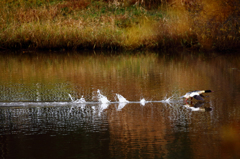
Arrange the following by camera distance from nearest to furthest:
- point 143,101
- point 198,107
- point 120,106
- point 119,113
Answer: point 119,113
point 198,107
point 120,106
point 143,101

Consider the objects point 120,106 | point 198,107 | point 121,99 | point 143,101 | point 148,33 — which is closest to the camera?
point 198,107

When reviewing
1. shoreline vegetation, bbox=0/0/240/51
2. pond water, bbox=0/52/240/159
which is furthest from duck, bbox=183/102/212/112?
shoreline vegetation, bbox=0/0/240/51

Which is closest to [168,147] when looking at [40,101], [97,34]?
[40,101]

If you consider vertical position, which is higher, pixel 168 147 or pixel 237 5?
pixel 237 5

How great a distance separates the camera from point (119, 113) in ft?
25.8

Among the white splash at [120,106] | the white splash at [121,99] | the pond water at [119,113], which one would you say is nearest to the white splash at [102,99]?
the pond water at [119,113]

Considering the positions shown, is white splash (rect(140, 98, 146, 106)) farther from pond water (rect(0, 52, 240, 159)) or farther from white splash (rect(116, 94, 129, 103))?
white splash (rect(116, 94, 129, 103))

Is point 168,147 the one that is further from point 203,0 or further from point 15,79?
point 203,0

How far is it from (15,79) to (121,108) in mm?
5477

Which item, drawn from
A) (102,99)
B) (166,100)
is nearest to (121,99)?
(102,99)

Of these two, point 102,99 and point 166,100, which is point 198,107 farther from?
point 102,99

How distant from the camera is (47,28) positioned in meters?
22.7

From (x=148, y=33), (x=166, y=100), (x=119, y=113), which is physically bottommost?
(x=119, y=113)

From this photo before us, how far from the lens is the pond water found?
18.3ft
